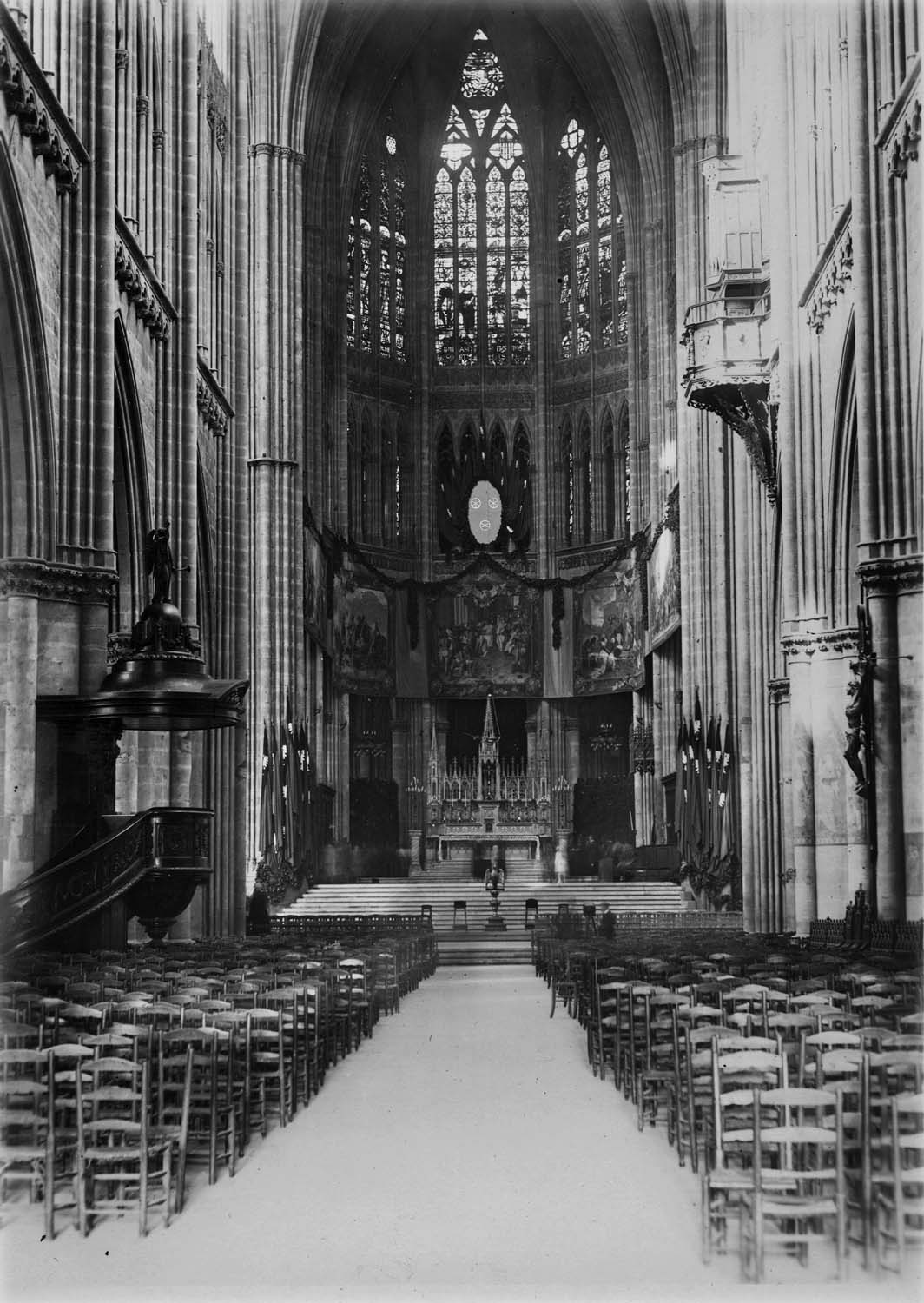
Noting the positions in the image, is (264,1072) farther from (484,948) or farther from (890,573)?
A: (484,948)

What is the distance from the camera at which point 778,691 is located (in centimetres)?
3303

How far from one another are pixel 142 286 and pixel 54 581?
6.67 m

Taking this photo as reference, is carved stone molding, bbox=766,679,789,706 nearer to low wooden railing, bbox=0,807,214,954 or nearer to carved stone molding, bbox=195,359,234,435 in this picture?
carved stone molding, bbox=195,359,234,435

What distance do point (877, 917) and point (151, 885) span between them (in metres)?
9.63

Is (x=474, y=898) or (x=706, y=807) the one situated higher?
(x=706, y=807)

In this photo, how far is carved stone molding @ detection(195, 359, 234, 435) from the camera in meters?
33.0

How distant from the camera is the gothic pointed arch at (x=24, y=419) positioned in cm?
2075

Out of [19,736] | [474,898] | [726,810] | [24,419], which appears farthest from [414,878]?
[24,419]

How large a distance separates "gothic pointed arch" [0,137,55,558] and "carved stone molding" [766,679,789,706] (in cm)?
1584

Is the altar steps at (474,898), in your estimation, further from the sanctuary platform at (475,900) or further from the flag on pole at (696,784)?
the flag on pole at (696,784)

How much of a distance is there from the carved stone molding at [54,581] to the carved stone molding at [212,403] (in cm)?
1032

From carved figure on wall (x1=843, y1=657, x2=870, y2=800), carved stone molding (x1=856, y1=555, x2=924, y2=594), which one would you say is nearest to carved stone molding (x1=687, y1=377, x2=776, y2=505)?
carved stone molding (x1=856, y1=555, x2=924, y2=594)

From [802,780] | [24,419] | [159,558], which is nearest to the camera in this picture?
[24,419]

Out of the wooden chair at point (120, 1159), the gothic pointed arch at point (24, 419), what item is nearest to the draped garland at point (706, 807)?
the gothic pointed arch at point (24, 419)
